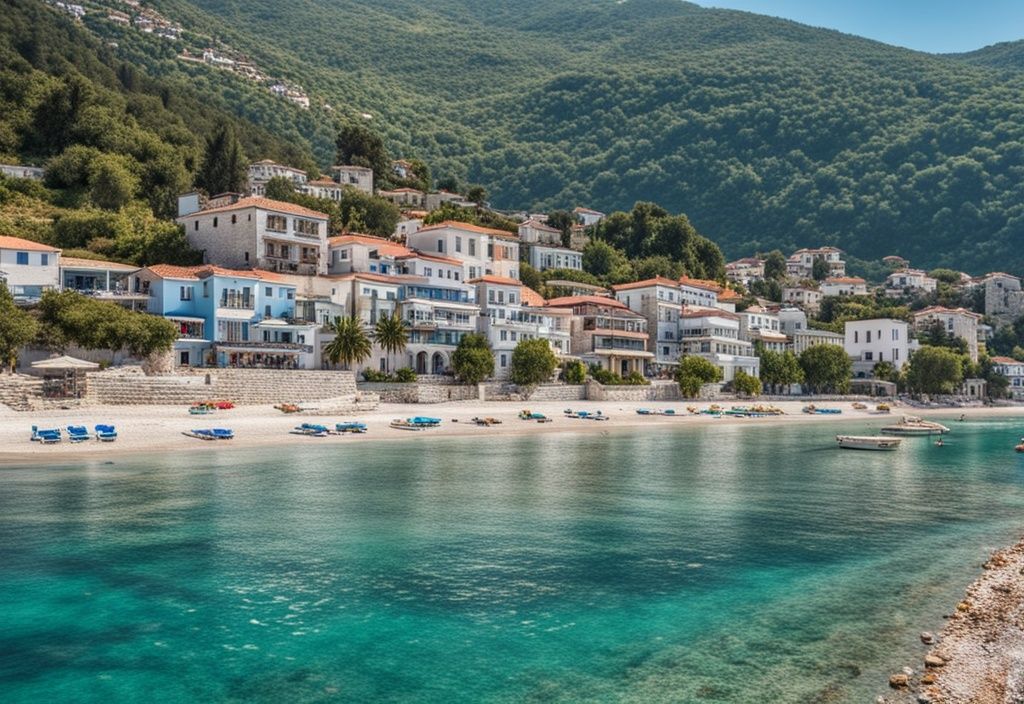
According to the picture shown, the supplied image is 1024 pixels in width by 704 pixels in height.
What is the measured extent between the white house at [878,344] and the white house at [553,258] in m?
37.7

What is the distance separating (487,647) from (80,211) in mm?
73712

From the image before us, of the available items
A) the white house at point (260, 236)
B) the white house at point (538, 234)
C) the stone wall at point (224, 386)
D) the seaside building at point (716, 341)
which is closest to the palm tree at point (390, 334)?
the stone wall at point (224, 386)

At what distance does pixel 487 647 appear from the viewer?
52.7 ft

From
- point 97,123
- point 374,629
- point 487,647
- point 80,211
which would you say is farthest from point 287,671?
point 97,123

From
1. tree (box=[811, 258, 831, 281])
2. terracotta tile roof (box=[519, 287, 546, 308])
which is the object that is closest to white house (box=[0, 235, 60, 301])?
terracotta tile roof (box=[519, 287, 546, 308])

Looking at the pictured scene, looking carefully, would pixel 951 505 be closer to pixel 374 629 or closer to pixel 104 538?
pixel 374 629

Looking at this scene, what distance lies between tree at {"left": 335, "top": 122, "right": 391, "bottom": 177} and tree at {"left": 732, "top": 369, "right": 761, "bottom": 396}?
6413cm

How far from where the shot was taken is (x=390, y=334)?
65.2m

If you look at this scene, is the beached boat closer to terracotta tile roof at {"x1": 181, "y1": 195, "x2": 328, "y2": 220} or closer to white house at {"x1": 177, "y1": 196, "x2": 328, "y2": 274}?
white house at {"x1": 177, "y1": 196, "x2": 328, "y2": 274}

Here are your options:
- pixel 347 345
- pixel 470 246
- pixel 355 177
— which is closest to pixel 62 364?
pixel 347 345

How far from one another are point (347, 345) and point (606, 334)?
104 ft

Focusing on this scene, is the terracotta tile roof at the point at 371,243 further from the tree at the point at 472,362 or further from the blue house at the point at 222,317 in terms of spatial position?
the tree at the point at 472,362

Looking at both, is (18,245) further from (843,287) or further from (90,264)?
(843,287)

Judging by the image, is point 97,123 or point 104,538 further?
point 97,123
